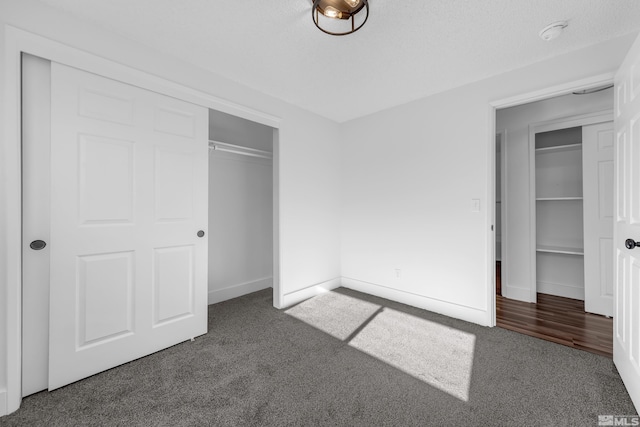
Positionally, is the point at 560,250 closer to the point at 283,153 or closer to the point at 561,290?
the point at 561,290

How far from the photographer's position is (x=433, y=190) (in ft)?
10.0

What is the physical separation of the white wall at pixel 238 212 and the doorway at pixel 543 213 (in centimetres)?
303

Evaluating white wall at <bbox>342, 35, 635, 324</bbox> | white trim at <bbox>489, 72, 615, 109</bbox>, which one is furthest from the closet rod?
white trim at <bbox>489, 72, 615, 109</bbox>

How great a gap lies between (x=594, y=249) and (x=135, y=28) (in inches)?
187

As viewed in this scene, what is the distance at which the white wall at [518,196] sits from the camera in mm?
3354

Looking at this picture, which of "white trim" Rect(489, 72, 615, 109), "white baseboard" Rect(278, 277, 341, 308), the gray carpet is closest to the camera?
the gray carpet

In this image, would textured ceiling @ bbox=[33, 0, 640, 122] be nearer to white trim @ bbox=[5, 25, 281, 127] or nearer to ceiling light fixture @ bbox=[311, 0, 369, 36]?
ceiling light fixture @ bbox=[311, 0, 369, 36]

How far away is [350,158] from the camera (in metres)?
3.89

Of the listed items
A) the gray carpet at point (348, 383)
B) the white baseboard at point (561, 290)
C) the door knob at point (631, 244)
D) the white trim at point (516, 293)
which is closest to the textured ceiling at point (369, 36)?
the door knob at point (631, 244)

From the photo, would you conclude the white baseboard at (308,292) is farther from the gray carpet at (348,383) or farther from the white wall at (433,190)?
the gray carpet at (348,383)

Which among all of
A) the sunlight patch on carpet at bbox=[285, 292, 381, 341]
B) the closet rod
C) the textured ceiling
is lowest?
the sunlight patch on carpet at bbox=[285, 292, 381, 341]

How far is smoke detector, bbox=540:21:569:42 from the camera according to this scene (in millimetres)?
1874

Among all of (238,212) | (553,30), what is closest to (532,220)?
(553,30)

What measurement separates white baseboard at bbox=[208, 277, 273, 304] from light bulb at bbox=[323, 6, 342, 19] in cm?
303
